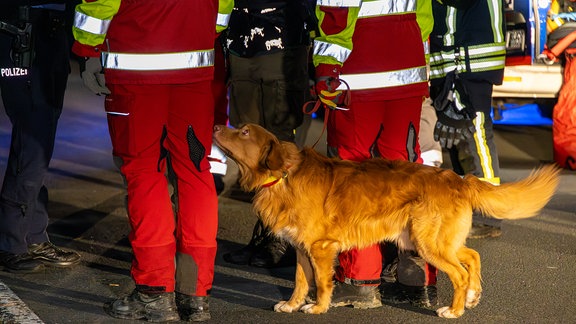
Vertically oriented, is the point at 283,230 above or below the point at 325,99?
below

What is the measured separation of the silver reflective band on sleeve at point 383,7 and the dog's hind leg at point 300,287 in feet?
4.27

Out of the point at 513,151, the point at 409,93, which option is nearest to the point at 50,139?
the point at 409,93

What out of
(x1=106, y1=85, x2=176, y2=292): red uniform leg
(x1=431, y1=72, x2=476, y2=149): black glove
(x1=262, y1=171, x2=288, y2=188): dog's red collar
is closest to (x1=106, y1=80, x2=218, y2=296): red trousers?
(x1=106, y1=85, x2=176, y2=292): red uniform leg

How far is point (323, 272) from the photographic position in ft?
18.4

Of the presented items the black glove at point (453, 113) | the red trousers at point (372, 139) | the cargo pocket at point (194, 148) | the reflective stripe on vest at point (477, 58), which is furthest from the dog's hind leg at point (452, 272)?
the reflective stripe on vest at point (477, 58)

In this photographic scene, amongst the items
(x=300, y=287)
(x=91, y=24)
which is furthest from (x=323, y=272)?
(x=91, y=24)

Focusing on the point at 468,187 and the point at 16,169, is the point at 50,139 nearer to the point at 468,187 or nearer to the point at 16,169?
the point at 16,169

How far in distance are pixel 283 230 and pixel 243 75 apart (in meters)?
1.53

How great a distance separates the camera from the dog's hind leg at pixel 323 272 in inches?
219

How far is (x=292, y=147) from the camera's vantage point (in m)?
5.67

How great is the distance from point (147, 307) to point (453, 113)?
8.87ft

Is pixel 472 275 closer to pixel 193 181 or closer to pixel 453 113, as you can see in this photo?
pixel 193 181

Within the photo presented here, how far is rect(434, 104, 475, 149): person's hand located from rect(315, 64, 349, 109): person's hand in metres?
1.72

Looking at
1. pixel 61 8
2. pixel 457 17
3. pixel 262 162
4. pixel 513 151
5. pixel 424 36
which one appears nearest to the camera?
pixel 262 162
